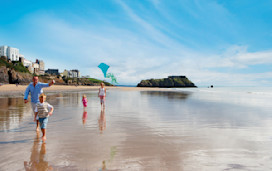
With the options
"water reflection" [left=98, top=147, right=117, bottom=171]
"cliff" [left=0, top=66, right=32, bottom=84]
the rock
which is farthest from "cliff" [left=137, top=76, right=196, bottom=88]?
"water reflection" [left=98, top=147, right=117, bottom=171]

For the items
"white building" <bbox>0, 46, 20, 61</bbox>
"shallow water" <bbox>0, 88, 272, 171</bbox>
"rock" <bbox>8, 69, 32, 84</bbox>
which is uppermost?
"white building" <bbox>0, 46, 20, 61</bbox>

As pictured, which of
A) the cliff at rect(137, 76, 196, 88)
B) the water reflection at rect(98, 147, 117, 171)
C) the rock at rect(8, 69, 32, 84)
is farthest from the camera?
the cliff at rect(137, 76, 196, 88)

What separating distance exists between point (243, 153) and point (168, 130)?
2884mm

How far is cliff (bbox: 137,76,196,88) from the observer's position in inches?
5986

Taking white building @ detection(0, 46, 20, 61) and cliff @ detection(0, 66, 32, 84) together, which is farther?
white building @ detection(0, 46, 20, 61)

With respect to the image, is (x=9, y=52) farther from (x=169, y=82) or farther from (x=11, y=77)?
(x=169, y=82)

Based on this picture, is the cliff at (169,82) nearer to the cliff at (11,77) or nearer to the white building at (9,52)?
the cliff at (11,77)

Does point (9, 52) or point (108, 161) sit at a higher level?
point (9, 52)

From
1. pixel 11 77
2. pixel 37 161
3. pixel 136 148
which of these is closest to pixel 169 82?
pixel 11 77

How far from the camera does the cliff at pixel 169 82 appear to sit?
152050 millimetres

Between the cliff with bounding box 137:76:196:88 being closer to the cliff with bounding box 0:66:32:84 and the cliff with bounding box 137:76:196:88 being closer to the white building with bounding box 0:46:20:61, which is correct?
the cliff with bounding box 0:66:32:84

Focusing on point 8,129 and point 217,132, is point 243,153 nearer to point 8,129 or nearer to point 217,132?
point 217,132

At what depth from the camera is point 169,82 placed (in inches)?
6427

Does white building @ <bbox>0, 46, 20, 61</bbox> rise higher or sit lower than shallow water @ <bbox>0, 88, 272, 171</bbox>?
higher
